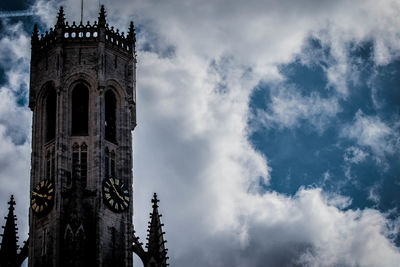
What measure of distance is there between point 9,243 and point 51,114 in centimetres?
962

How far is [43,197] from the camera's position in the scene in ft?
228

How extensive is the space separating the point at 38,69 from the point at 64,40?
8.97ft

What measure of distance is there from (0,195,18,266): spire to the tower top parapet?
11.9m

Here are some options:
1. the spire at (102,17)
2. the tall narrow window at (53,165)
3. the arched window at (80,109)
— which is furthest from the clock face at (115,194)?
the spire at (102,17)

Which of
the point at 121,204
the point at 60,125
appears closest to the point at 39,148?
the point at 60,125

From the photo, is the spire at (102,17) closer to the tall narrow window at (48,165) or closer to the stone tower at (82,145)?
the stone tower at (82,145)

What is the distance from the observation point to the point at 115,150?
72062 mm

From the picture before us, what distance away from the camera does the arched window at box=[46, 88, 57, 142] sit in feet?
238

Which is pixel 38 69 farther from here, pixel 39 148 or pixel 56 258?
pixel 56 258

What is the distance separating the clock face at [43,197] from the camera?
68938 millimetres

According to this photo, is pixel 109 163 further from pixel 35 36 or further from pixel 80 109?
pixel 35 36

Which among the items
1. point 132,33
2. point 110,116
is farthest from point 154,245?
point 132,33

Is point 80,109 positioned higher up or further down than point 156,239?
higher up

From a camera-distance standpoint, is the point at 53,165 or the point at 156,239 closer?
the point at 156,239
